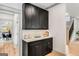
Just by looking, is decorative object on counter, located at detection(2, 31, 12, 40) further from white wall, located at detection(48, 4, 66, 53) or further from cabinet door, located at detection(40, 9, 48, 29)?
white wall, located at detection(48, 4, 66, 53)

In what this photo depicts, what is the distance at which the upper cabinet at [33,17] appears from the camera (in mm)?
1271

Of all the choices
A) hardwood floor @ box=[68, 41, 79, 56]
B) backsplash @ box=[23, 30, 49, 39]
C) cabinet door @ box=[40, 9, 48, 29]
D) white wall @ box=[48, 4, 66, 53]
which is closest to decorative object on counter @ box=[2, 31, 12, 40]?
backsplash @ box=[23, 30, 49, 39]

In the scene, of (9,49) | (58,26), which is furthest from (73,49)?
(9,49)

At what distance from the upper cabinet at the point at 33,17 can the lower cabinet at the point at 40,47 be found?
0.70 feet

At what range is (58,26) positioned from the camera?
1312 mm

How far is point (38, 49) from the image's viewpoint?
1303 mm

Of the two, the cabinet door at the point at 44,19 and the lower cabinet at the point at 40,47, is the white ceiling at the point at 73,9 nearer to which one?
the cabinet door at the point at 44,19

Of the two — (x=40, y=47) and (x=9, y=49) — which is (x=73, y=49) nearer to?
(x=40, y=47)

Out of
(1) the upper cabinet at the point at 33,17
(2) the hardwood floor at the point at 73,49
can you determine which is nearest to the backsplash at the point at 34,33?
(1) the upper cabinet at the point at 33,17

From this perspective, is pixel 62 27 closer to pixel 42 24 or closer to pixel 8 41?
pixel 42 24

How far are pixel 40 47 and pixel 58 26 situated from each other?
15.5 inches

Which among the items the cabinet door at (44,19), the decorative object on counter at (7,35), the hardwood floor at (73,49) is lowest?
the hardwood floor at (73,49)

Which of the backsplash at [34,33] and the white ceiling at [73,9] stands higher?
the white ceiling at [73,9]

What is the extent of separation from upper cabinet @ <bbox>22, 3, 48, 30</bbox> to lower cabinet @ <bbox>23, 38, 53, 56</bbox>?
0.21 meters
